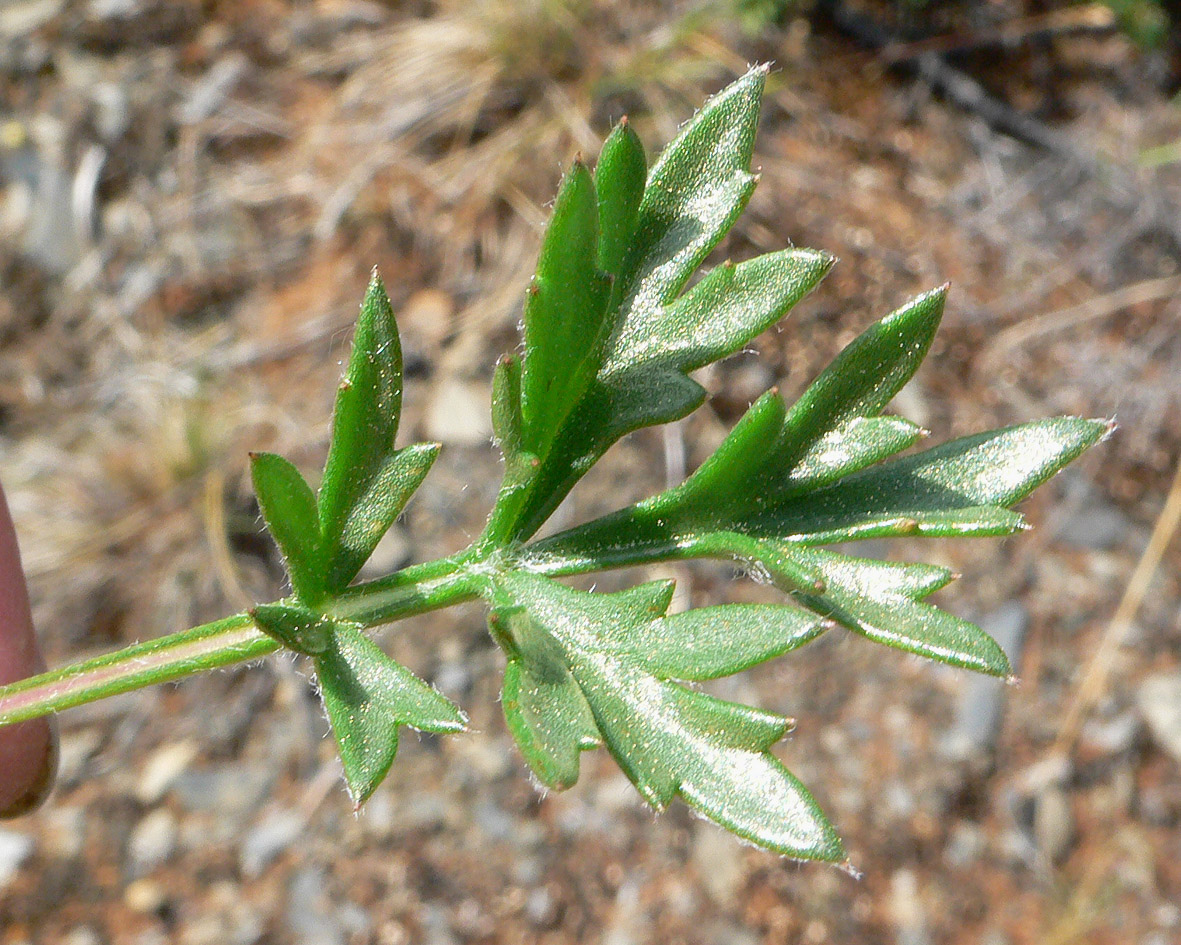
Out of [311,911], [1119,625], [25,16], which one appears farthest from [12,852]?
[1119,625]

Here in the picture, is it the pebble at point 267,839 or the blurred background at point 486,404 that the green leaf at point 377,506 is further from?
the pebble at point 267,839

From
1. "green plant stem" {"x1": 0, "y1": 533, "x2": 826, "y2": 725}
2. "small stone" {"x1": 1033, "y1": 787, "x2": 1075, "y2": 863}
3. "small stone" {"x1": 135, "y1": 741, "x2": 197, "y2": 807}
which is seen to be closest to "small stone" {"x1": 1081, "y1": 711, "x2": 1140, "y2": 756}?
"small stone" {"x1": 1033, "y1": 787, "x2": 1075, "y2": 863}

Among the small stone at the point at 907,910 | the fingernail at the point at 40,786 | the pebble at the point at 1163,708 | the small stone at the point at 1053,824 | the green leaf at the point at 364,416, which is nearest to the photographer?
the green leaf at the point at 364,416

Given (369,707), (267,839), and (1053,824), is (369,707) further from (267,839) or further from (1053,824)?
(1053,824)

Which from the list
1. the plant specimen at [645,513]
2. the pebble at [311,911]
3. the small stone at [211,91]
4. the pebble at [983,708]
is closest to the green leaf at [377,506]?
the plant specimen at [645,513]

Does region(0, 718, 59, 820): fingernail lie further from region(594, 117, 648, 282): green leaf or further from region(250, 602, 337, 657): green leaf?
region(594, 117, 648, 282): green leaf

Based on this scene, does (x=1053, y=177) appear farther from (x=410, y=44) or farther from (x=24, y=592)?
(x=24, y=592)
